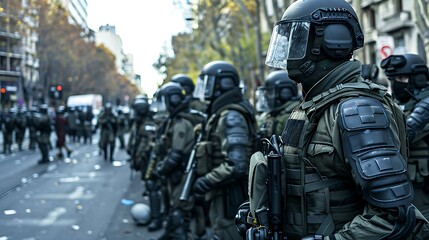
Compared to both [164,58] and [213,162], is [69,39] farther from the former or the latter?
[213,162]

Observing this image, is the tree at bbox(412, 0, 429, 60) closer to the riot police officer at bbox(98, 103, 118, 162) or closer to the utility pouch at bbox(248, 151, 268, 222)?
the riot police officer at bbox(98, 103, 118, 162)

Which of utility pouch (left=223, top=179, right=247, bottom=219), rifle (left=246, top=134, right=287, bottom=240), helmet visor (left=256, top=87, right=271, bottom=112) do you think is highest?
helmet visor (left=256, top=87, right=271, bottom=112)

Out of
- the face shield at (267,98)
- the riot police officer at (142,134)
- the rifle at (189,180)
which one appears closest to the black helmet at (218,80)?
the rifle at (189,180)

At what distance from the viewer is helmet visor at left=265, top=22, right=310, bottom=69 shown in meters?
2.48

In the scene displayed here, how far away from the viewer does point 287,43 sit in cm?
258

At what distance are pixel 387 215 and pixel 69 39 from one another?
37.6 m

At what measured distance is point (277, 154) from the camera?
2432 mm

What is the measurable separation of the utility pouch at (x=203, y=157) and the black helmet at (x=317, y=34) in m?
2.77

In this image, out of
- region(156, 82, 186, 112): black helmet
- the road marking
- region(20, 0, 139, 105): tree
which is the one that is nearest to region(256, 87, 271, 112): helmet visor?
region(156, 82, 186, 112): black helmet

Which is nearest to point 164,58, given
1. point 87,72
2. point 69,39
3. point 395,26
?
point 87,72

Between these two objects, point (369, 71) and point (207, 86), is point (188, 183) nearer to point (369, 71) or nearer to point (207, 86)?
point (207, 86)

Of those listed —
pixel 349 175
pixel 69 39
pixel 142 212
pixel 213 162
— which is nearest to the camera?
pixel 349 175

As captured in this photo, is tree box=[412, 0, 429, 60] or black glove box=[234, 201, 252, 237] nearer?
black glove box=[234, 201, 252, 237]

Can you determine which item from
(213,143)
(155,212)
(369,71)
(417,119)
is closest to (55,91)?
(155,212)
